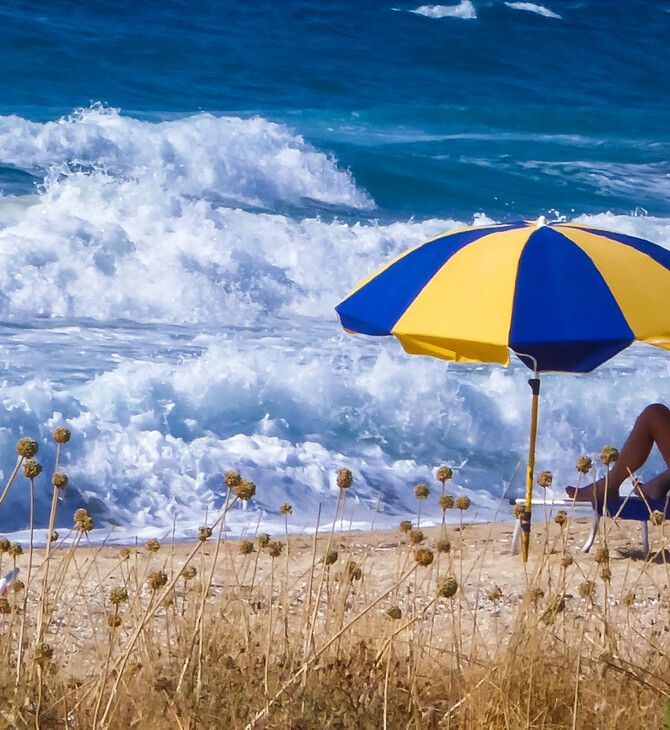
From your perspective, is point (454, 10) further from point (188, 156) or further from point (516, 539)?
point (516, 539)

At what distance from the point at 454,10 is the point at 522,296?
805 inches

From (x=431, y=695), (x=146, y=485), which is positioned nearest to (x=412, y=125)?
(x=146, y=485)

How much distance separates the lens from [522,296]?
4.34 m

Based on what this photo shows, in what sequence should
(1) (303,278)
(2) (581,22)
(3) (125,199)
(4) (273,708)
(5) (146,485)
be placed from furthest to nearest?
1. (2) (581,22)
2. (3) (125,199)
3. (1) (303,278)
4. (5) (146,485)
5. (4) (273,708)

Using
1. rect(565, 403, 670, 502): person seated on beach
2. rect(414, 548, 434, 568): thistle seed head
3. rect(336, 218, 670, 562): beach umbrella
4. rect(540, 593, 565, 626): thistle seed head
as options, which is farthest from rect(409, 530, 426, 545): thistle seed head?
rect(565, 403, 670, 502): person seated on beach

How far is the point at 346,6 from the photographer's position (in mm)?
21016

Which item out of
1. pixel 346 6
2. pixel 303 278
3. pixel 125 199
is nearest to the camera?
pixel 303 278

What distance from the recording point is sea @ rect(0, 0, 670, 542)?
8703 millimetres

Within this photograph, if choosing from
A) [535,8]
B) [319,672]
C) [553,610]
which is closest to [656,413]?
[553,610]

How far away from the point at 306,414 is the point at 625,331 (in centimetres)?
588

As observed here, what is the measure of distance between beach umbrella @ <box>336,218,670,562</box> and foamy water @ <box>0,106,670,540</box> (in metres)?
0.82

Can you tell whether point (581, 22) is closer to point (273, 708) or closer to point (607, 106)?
point (607, 106)

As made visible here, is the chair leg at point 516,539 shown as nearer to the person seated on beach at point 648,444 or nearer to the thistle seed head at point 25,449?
the person seated on beach at point 648,444

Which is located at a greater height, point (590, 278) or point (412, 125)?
point (412, 125)
